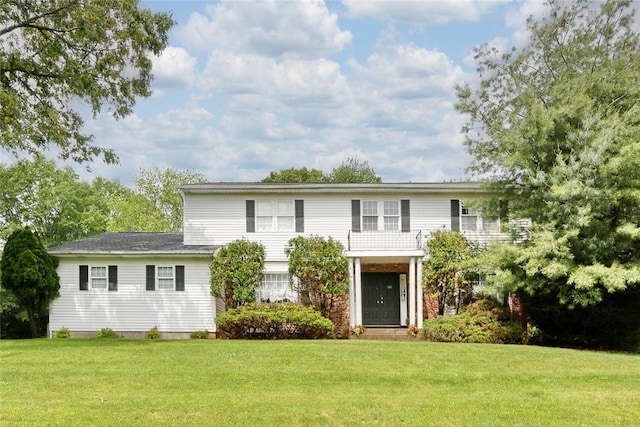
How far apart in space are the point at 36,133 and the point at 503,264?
1473 cm

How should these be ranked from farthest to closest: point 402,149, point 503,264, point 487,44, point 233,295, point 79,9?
point 402,149 → point 487,44 → point 233,295 → point 503,264 → point 79,9

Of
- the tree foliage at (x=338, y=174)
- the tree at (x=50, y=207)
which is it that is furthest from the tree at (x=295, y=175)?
the tree at (x=50, y=207)

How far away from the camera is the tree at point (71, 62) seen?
16.7 m

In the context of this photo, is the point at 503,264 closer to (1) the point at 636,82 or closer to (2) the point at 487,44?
(1) the point at 636,82

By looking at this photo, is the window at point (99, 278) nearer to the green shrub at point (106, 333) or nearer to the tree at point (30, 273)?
the tree at point (30, 273)

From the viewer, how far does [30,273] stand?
21000 millimetres

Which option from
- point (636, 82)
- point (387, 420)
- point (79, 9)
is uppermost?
point (79, 9)

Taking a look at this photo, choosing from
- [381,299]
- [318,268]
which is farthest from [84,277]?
[381,299]

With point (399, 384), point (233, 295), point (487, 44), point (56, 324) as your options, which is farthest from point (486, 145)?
point (56, 324)

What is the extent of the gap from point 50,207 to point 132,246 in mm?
22324

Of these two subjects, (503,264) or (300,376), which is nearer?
(300,376)

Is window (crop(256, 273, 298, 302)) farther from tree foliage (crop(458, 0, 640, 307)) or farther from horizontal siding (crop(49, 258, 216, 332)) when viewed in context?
tree foliage (crop(458, 0, 640, 307))

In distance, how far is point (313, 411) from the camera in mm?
9391

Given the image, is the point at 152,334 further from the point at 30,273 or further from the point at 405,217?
the point at 405,217
